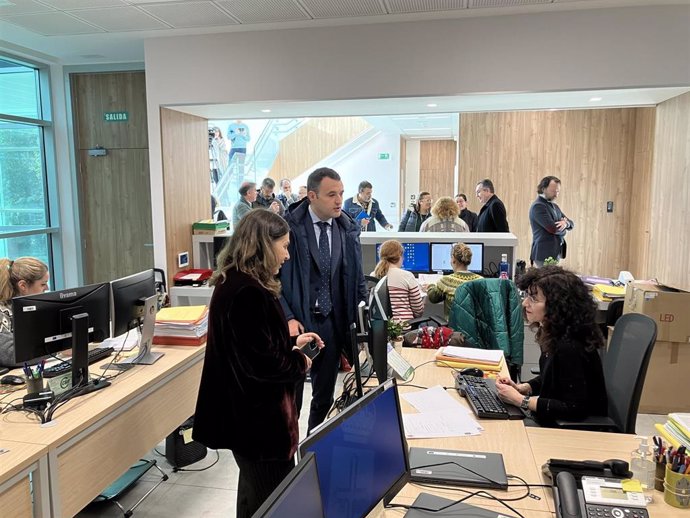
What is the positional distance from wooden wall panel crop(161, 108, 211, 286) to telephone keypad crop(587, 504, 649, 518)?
4.10m

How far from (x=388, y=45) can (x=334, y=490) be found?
3773 millimetres

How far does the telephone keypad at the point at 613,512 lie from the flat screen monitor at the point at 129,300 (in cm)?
215

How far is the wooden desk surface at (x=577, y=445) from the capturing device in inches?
67.5

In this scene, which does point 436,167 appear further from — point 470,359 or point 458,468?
point 458,468

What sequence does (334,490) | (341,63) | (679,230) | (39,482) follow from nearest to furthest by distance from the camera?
(334,490), (39,482), (679,230), (341,63)

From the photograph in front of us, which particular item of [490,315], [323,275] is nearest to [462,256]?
[490,315]

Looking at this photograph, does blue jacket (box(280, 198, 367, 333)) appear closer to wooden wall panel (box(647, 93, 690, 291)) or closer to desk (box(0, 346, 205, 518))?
desk (box(0, 346, 205, 518))

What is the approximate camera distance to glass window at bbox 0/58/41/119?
5.35m

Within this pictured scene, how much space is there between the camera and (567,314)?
209 cm

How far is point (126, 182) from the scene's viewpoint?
5.72 meters

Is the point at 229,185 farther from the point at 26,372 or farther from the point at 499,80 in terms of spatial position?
the point at 26,372

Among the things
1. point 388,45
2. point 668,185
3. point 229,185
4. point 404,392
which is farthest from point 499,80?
point 229,185

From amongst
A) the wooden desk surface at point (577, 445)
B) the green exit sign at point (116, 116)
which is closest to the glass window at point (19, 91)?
the green exit sign at point (116, 116)

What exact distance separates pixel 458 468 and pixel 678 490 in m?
0.58
